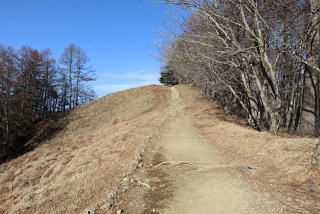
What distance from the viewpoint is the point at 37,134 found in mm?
25453

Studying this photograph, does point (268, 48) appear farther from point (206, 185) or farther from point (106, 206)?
point (106, 206)

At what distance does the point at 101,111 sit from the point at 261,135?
2402cm

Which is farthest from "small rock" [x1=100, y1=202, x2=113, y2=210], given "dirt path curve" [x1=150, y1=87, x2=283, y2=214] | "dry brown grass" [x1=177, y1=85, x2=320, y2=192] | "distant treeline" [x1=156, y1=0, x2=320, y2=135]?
"distant treeline" [x1=156, y1=0, x2=320, y2=135]

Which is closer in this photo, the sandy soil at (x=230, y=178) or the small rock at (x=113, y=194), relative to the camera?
the sandy soil at (x=230, y=178)

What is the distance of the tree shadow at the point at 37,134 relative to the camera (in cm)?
2206

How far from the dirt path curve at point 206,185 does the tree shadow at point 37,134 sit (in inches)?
802

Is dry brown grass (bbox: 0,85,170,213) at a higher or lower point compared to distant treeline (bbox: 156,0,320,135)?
lower

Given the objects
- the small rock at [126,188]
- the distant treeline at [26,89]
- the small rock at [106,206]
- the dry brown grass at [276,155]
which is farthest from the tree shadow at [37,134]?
the dry brown grass at [276,155]

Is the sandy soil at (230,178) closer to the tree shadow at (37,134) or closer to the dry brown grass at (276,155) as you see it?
the dry brown grass at (276,155)

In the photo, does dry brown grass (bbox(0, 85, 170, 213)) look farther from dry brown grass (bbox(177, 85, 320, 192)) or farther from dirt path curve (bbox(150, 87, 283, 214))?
dry brown grass (bbox(177, 85, 320, 192))

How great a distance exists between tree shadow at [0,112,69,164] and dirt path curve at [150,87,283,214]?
20.4 meters

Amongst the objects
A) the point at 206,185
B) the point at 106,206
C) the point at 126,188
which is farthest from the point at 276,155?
the point at 106,206

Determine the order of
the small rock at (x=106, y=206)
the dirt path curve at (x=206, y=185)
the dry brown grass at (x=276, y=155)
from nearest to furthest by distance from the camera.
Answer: the dirt path curve at (x=206, y=185), the small rock at (x=106, y=206), the dry brown grass at (x=276, y=155)

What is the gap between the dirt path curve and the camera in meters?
3.63
